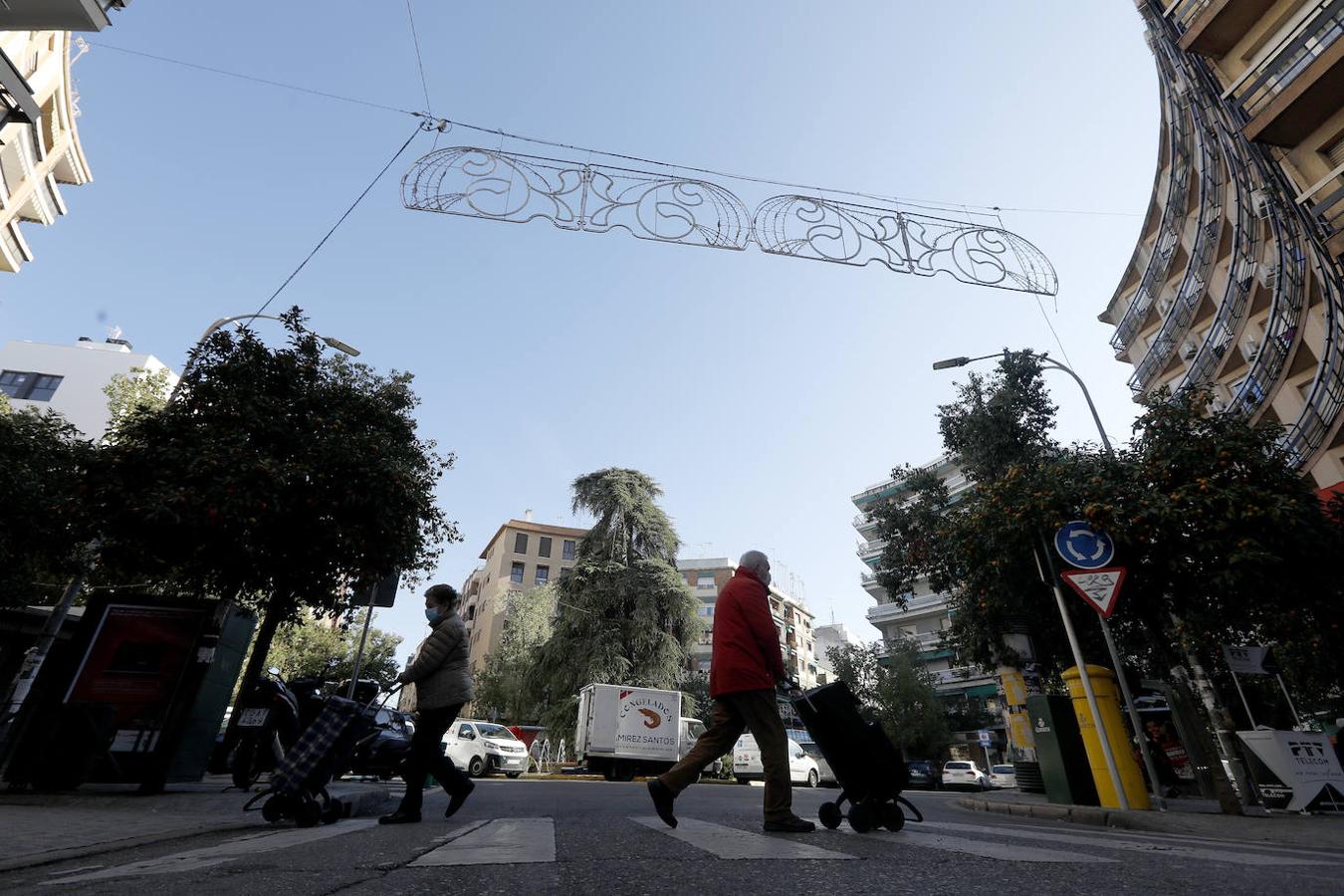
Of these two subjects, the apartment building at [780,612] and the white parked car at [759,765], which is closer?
the white parked car at [759,765]

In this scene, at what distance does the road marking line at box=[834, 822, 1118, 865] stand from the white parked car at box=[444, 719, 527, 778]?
58.2ft

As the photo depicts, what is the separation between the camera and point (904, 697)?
3588 cm

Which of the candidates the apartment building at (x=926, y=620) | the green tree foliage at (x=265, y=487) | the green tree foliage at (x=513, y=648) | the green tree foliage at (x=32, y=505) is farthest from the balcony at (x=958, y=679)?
the green tree foliage at (x=32, y=505)

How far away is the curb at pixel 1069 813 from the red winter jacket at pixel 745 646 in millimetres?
5698

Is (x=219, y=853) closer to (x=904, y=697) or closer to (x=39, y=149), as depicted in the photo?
(x=39, y=149)

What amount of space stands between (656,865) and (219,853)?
7.16ft

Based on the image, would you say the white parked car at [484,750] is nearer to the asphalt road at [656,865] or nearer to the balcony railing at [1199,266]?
the asphalt road at [656,865]

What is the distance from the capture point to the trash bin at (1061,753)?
919 centimetres

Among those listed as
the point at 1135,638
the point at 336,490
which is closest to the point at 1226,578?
the point at 1135,638

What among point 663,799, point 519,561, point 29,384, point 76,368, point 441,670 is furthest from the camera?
point 519,561

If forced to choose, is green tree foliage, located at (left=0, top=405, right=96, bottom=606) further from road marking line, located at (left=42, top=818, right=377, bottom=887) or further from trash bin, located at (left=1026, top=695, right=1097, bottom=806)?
trash bin, located at (left=1026, top=695, right=1097, bottom=806)

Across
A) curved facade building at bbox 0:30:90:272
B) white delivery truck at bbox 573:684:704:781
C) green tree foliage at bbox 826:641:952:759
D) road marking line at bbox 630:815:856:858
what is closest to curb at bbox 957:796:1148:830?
road marking line at bbox 630:815:856:858

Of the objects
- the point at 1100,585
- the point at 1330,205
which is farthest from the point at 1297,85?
the point at 1100,585

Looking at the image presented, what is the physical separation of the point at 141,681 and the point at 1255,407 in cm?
2471
